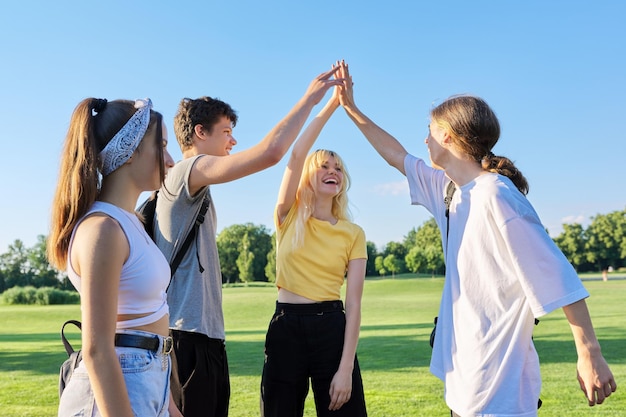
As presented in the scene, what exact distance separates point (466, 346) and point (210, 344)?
53.4 inches

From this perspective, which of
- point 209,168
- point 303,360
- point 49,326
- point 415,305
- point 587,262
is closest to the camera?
point 209,168

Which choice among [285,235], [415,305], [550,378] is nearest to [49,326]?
[415,305]

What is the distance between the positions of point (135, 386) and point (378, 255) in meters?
87.5

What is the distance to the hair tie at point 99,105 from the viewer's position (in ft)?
7.04

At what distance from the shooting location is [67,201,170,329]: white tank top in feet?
6.48

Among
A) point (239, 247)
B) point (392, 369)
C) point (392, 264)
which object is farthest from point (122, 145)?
point (392, 264)

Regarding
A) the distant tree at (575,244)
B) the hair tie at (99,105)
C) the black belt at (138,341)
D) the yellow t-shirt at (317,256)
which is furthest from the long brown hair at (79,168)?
the distant tree at (575,244)

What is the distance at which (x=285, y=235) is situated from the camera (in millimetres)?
3674

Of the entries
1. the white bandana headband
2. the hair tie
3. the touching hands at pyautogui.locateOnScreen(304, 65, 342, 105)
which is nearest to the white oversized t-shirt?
the touching hands at pyautogui.locateOnScreen(304, 65, 342, 105)

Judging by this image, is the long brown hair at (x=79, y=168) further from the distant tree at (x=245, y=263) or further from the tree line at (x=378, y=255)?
the distant tree at (x=245, y=263)

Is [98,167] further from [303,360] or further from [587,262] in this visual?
[587,262]

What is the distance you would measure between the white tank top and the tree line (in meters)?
68.7

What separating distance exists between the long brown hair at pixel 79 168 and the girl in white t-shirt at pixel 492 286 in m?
1.56

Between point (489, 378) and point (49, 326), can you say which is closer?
point (489, 378)
